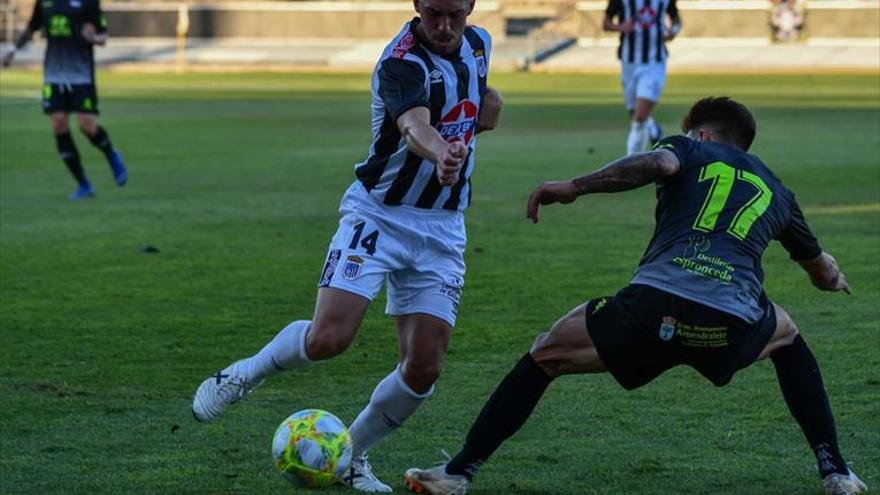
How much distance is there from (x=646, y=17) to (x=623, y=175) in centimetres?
1543

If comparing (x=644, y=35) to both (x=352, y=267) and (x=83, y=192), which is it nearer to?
(x=83, y=192)

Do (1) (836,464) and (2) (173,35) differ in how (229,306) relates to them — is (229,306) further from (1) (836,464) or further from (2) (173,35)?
(2) (173,35)

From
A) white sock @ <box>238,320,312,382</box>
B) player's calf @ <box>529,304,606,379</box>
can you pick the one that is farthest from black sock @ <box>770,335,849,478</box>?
white sock @ <box>238,320,312,382</box>

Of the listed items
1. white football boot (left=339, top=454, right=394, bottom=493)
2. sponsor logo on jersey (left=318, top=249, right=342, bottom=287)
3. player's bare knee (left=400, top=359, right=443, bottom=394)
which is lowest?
white football boot (left=339, top=454, right=394, bottom=493)

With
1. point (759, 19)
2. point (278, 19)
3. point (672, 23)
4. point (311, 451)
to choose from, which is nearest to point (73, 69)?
point (672, 23)

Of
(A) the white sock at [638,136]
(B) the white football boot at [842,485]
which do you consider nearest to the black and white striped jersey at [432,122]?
(B) the white football boot at [842,485]

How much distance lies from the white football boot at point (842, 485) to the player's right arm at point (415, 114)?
1.84m

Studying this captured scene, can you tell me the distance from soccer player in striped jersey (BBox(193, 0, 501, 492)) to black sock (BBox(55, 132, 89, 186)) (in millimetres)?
11370

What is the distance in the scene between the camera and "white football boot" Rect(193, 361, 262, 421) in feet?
22.0

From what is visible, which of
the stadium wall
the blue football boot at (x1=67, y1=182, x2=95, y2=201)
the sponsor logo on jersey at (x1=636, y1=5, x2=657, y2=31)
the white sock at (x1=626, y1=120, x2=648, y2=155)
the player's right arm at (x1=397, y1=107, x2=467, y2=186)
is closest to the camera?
the player's right arm at (x1=397, y1=107, x2=467, y2=186)

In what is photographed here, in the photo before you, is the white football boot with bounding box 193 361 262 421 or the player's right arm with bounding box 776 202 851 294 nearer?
the player's right arm with bounding box 776 202 851 294

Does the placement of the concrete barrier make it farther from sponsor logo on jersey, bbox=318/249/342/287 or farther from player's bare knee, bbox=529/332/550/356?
player's bare knee, bbox=529/332/550/356

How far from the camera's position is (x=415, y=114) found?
6129 mm

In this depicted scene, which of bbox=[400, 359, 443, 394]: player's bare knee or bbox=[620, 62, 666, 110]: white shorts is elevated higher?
bbox=[400, 359, 443, 394]: player's bare knee
